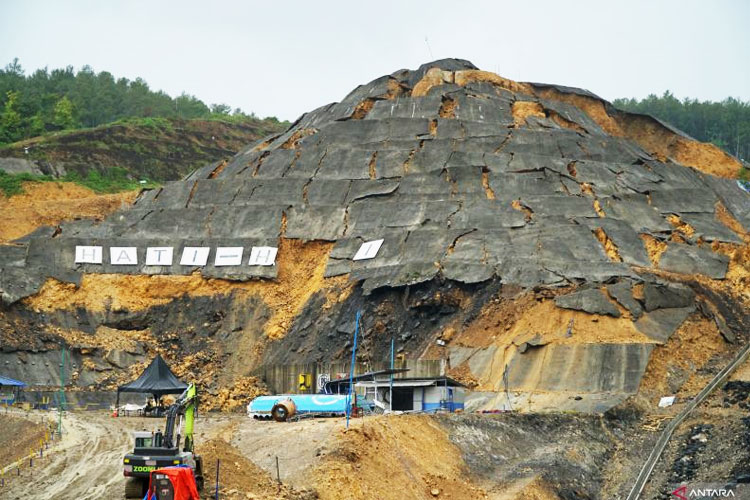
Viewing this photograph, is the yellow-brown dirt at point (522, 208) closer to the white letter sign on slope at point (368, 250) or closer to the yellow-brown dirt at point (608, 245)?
the yellow-brown dirt at point (608, 245)

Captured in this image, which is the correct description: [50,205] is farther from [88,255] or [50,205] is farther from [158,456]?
[158,456]

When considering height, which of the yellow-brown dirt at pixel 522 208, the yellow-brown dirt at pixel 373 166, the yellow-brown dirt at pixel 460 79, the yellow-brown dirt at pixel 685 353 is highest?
the yellow-brown dirt at pixel 460 79

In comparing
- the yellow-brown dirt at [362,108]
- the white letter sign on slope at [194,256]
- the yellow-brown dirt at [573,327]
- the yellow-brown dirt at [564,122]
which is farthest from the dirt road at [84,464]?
the yellow-brown dirt at [564,122]

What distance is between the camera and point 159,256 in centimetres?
6216

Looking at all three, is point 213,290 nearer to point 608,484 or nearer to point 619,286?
point 619,286

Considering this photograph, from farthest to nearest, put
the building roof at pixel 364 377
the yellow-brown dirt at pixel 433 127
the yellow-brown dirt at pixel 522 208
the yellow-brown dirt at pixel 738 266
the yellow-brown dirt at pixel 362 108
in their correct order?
the yellow-brown dirt at pixel 362 108 → the yellow-brown dirt at pixel 433 127 → the yellow-brown dirt at pixel 522 208 → the yellow-brown dirt at pixel 738 266 → the building roof at pixel 364 377

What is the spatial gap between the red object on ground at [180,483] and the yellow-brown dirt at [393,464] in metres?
3.86

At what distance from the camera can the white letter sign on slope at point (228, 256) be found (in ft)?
200

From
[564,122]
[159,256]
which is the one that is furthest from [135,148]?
[564,122]

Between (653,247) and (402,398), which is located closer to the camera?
(402,398)

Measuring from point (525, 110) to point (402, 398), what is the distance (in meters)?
35.1

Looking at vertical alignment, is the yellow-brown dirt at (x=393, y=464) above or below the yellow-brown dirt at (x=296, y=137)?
below

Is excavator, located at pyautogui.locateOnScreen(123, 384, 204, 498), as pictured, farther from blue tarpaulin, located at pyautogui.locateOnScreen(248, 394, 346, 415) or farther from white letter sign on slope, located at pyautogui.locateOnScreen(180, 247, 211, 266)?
white letter sign on slope, located at pyautogui.locateOnScreen(180, 247, 211, 266)

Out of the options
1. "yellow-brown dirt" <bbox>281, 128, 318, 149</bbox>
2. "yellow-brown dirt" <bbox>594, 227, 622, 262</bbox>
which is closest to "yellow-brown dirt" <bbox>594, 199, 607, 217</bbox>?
"yellow-brown dirt" <bbox>594, 227, 622, 262</bbox>
